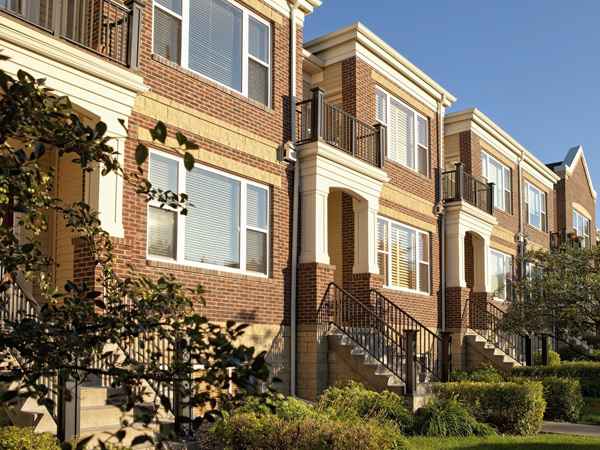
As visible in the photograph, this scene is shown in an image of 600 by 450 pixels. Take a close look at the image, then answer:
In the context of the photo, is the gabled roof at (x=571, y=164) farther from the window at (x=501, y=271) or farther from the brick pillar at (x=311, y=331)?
the brick pillar at (x=311, y=331)

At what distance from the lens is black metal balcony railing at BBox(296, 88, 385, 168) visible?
49.8 feet

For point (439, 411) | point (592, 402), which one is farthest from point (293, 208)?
point (592, 402)

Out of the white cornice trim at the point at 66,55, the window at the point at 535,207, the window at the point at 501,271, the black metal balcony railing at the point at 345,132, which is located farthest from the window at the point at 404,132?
the window at the point at 535,207

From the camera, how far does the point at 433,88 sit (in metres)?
20.4

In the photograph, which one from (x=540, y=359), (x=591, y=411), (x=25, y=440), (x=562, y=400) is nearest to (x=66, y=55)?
(x=25, y=440)

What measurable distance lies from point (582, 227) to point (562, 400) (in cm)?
2342

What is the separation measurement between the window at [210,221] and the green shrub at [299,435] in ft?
12.1

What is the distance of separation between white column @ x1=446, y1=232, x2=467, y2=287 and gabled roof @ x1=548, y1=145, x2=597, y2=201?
15.2 meters

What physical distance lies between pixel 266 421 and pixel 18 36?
19.5ft

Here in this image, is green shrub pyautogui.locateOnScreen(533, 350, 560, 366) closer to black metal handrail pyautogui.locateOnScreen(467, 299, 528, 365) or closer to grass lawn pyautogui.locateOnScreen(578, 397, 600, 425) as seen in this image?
black metal handrail pyautogui.locateOnScreen(467, 299, 528, 365)

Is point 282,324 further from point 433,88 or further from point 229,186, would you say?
point 433,88

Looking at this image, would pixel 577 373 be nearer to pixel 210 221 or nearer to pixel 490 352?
pixel 490 352

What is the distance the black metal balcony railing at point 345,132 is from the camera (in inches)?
597

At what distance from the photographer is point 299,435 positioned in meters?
8.65
